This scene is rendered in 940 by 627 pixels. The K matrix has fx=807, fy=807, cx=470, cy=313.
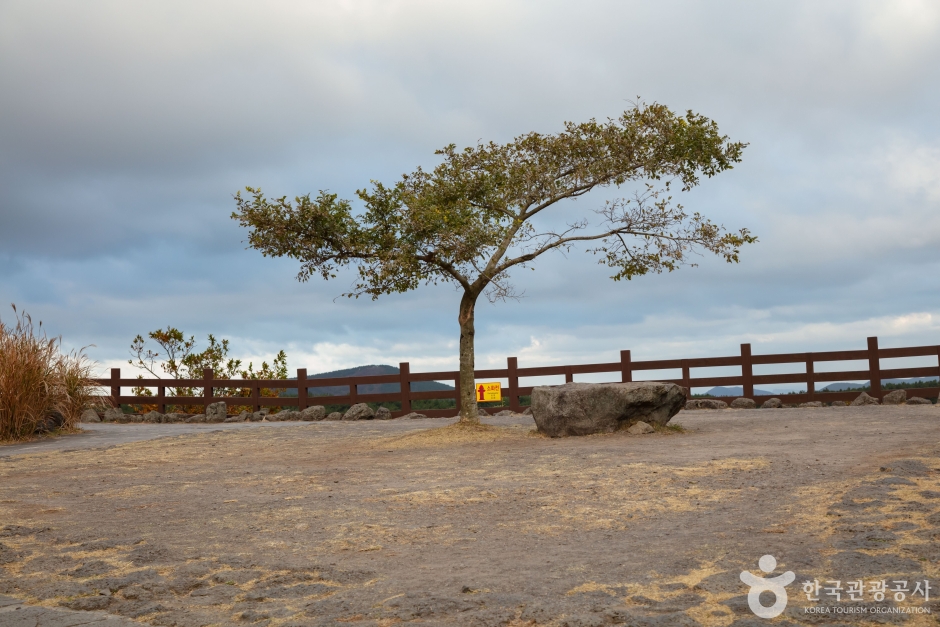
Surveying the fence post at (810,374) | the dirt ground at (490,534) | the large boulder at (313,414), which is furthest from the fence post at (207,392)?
the fence post at (810,374)

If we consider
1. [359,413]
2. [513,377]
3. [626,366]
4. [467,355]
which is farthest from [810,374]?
[359,413]

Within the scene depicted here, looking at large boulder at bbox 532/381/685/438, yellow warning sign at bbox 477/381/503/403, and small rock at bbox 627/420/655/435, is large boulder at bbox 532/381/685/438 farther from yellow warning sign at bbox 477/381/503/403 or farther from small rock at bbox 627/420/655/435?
yellow warning sign at bbox 477/381/503/403

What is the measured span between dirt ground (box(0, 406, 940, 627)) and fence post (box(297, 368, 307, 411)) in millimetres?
10574

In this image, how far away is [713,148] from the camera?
13.1 metres

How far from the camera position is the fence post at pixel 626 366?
1773 cm

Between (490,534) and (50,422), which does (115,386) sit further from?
(490,534)

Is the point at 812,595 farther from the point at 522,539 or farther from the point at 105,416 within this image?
the point at 105,416

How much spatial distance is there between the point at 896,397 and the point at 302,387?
44.2ft

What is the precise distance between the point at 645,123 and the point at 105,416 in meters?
14.3

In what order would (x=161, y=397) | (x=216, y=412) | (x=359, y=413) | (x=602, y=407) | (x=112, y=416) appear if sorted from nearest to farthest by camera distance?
(x=602, y=407) < (x=359, y=413) < (x=112, y=416) < (x=216, y=412) < (x=161, y=397)

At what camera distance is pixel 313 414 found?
18.5 meters

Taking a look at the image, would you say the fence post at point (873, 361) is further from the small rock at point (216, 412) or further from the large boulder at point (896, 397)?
the small rock at point (216, 412)

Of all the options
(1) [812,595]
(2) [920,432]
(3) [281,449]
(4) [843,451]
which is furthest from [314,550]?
(2) [920,432]

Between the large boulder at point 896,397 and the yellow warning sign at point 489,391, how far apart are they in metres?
8.06
